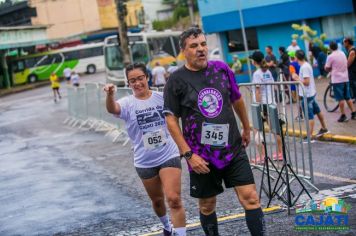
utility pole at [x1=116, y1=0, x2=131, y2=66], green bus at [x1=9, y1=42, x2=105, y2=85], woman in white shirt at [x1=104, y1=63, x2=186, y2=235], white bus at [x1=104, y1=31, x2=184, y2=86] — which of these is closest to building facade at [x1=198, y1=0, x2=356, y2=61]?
white bus at [x1=104, y1=31, x2=184, y2=86]

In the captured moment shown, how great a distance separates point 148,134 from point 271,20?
A: 73.5ft

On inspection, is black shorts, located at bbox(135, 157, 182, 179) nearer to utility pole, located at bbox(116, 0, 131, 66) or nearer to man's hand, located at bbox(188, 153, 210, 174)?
man's hand, located at bbox(188, 153, 210, 174)

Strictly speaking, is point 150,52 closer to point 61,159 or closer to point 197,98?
Answer: point 61,159

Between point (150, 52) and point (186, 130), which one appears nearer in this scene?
point (186, 130)

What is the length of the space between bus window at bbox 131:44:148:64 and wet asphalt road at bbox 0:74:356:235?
60.8 feet

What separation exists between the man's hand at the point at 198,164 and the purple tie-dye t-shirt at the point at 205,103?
9 cm

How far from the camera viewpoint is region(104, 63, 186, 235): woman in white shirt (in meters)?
6.11

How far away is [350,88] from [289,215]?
8.73 m

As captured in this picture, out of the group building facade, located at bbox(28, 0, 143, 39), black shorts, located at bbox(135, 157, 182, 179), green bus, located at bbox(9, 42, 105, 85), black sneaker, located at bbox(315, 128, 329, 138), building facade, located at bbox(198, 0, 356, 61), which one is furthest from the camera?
building facade, located at bbox(28, 0, 143, 39)

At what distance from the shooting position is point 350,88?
14773 mm

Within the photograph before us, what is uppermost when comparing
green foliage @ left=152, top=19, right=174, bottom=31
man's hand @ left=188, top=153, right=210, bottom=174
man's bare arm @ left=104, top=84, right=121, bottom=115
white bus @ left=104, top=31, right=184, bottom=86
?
green foliage @ left=152, top=19, right=174, bottom=31

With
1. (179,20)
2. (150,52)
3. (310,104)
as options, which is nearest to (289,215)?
(310,104)

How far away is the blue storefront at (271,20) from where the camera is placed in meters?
25.0

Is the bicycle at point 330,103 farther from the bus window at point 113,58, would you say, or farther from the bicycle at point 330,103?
the bus window at point 113,58
